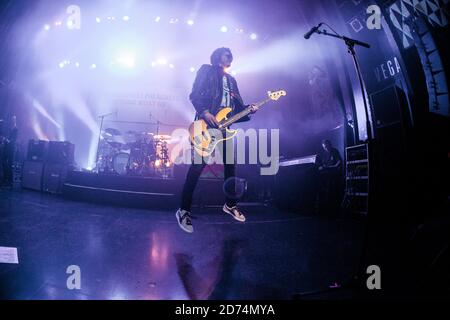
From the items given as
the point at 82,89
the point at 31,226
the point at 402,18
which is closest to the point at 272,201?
the point at 402,18

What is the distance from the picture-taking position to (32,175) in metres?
6.46

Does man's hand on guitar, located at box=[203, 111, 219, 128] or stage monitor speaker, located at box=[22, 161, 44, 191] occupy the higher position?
man's hand on guitar, located at box=[203, 111, 219, 128]

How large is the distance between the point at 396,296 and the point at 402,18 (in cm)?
480

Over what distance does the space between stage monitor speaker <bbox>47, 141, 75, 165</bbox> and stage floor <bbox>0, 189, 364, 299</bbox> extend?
3.15 m

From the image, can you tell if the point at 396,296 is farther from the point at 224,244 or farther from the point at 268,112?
the point at 268,112

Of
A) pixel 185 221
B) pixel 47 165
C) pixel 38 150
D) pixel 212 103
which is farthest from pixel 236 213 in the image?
pixel 38 150

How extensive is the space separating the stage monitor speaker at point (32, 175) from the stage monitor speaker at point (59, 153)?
37cm

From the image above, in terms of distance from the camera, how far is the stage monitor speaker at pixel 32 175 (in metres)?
6.30

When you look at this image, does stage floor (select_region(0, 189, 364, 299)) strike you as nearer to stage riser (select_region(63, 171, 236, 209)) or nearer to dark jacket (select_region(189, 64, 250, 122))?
stage riser (select_region(63, 171, 236, 209))

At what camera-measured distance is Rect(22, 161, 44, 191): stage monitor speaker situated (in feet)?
20.7

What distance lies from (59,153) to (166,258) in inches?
241

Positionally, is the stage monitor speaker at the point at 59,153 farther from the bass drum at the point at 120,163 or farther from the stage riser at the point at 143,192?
the bass drum at the point at 120,163

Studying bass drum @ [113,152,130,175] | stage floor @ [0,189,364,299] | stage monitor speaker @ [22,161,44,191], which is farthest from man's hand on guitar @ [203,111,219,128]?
bass drum @ [113,152,130,175]

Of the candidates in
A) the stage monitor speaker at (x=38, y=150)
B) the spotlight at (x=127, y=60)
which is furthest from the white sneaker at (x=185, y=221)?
the spotlight at (x=127, y=60)
